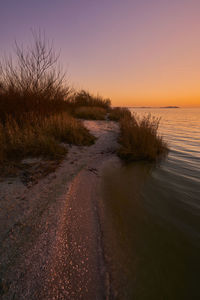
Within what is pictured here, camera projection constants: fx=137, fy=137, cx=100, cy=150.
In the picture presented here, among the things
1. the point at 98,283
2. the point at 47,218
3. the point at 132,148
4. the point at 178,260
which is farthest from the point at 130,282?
the point at 132,148

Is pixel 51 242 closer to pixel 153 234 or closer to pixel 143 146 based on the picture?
pixel 153 234

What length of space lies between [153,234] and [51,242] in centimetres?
119

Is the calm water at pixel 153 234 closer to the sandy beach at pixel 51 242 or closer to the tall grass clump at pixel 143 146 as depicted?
the sandy beach at pixel 51 242

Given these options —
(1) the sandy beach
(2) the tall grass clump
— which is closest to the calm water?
(1) the sandy beach

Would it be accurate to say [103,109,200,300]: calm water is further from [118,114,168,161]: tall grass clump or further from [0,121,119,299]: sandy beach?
[118,114,168,161]: tall grass clump

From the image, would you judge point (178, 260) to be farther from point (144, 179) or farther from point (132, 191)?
point (144, 179)

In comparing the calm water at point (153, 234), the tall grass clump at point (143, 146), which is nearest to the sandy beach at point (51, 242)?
the calm water at point (153, 234)

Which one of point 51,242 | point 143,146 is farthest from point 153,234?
point 143,146

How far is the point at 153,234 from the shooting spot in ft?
5.53

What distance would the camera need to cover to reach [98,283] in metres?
1.13

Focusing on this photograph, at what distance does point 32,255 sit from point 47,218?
47 cm

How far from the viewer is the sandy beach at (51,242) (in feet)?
3.46

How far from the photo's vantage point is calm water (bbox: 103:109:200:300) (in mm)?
1167

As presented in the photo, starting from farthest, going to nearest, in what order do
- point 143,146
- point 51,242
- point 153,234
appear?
point 143,146, point 153,234, point 51,242
